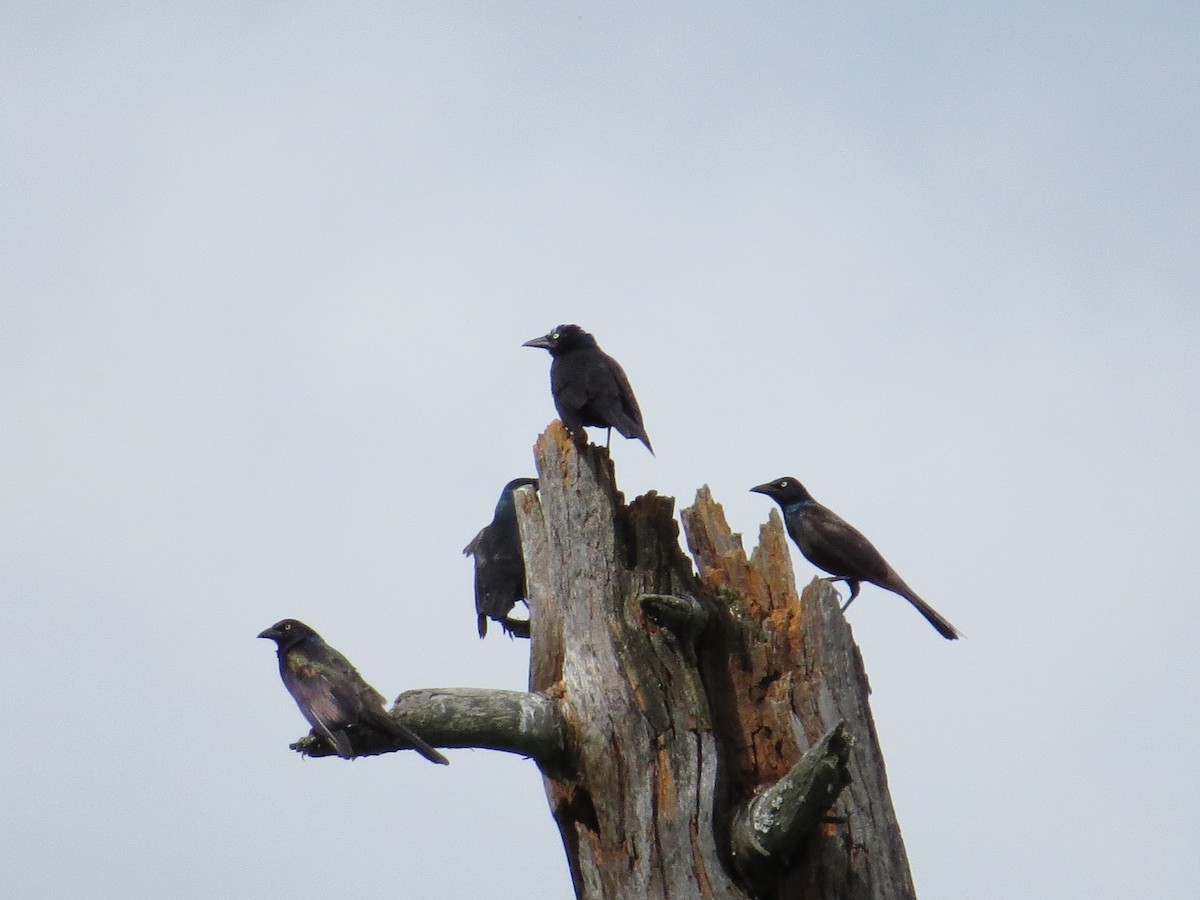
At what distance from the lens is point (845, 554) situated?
8719mm

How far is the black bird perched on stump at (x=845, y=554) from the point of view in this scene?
866 cm

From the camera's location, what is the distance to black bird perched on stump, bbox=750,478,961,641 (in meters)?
A: 8.66

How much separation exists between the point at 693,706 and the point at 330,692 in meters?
1.86

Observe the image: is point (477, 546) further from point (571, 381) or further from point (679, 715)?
point (679, 715)

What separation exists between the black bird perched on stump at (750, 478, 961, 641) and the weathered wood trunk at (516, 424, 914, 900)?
169 centimetres

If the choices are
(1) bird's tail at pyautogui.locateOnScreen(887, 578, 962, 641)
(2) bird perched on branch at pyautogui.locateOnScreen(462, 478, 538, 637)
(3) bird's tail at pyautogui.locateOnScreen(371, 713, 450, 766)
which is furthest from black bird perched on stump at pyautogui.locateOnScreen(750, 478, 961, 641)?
(3) bird's tail at pyautogui.locateOnScreen(371, 713, 450, 766)

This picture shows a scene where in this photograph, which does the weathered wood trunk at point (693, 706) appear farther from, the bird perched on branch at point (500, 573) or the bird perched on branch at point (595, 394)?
the bird perched on branch at point (500, 573)

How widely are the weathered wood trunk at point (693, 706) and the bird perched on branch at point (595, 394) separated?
1137 mm

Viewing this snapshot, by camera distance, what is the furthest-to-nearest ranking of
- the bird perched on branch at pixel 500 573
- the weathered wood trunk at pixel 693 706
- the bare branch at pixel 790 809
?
1. the bird perched on branch at pixel 500 573
2. the weathered wood trunk at pixel 693 706
3. the bare branch at pixel 790 809

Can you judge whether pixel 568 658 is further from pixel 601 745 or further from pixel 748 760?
pixel 748 760

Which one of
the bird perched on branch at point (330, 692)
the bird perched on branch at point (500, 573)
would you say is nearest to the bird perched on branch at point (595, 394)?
the bird perched on branch at point (500, 573)

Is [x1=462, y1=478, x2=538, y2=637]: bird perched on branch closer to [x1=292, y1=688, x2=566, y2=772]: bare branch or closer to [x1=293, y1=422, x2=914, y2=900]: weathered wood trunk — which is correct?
[x1=293, y1=422, x2=914, y2=900]: weathered wood trunk

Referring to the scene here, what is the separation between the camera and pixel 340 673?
7062 millimetres

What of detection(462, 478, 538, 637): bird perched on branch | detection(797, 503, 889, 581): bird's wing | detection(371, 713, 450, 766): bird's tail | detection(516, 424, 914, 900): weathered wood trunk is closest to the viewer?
detection(516, 424, 914, 900): weathered wood trunk
